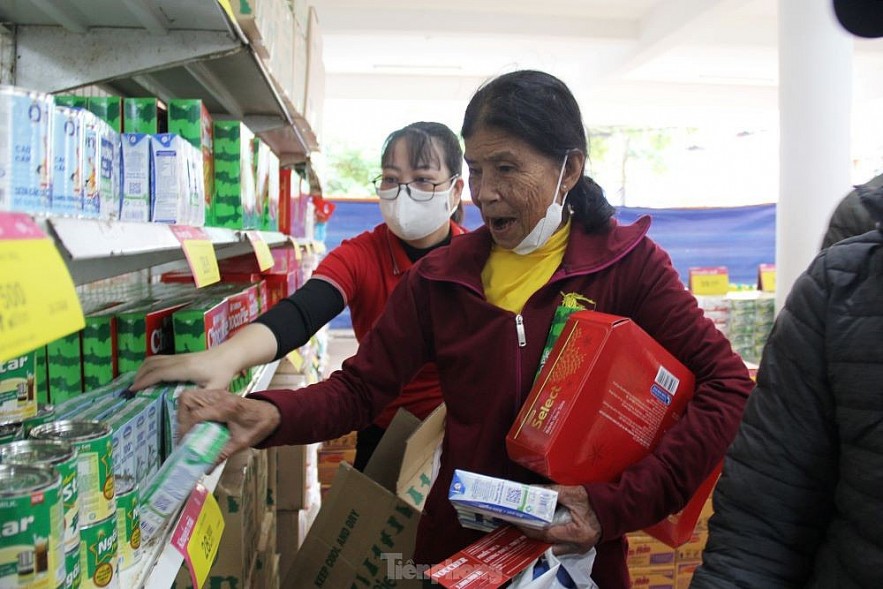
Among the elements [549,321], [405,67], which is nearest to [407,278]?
[549,321]

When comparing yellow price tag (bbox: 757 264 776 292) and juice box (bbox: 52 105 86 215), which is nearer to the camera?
juice box (bbox: 52 105 86 215)

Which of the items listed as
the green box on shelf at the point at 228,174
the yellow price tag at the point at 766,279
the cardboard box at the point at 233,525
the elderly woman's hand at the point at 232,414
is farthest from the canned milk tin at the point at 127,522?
the yellow price tag at the point at 766,279

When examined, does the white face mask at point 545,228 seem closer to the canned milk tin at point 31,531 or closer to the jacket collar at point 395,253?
the jacket collar at point 395,253

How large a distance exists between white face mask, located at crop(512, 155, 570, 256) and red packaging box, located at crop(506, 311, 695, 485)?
25 centimetres

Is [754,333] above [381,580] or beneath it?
above

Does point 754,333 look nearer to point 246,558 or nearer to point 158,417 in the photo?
point 246,558

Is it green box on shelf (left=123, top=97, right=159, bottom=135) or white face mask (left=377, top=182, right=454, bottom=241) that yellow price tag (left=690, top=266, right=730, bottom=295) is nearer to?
white face mask (left=377, top=182, right=454, bottom=241)

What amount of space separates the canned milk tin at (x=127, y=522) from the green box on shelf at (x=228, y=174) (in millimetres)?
884

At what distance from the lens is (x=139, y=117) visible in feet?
4.56

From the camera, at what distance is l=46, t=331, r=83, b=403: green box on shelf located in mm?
1368

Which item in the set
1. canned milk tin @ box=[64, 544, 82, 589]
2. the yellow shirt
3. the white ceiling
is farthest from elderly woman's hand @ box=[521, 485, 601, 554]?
the white ceiling

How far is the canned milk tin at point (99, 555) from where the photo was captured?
31.8 inches

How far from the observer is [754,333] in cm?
614

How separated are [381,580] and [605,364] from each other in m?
1.20
